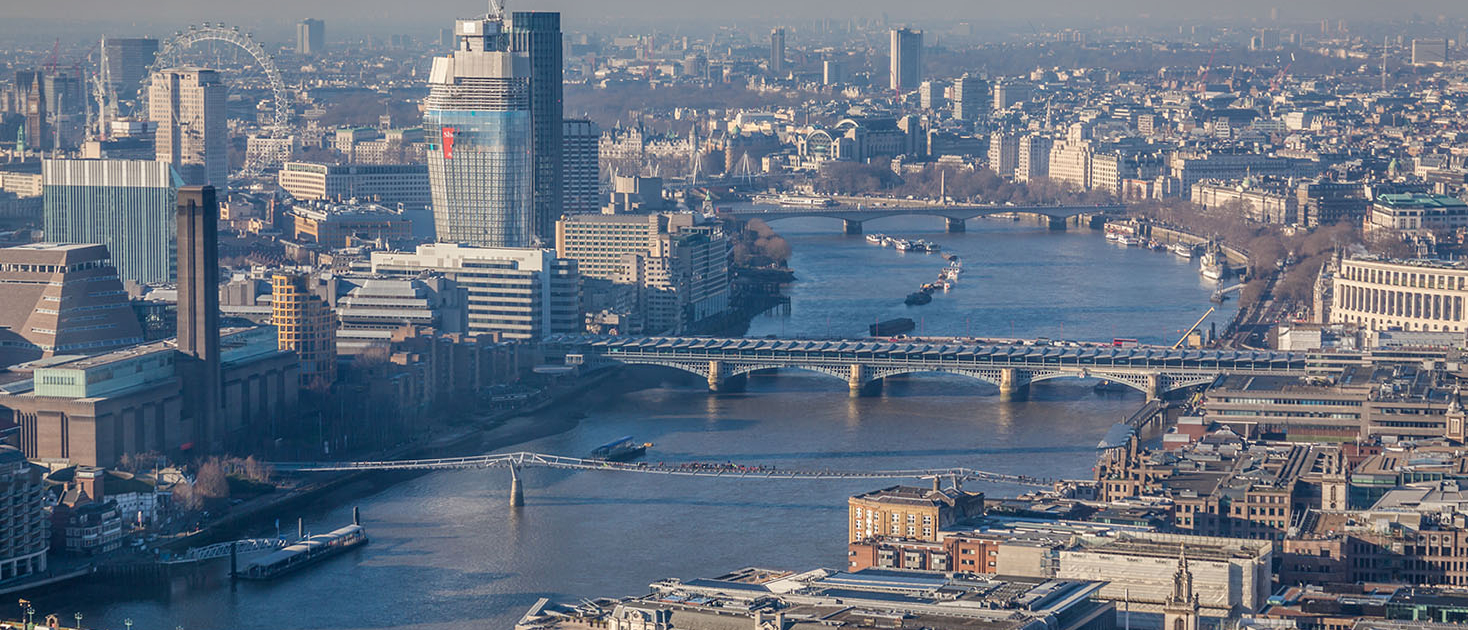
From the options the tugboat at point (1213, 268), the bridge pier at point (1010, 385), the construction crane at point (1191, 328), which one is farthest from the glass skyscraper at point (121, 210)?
the tugboat at point (1213, 268)

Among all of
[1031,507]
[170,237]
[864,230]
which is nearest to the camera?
[1031,507]

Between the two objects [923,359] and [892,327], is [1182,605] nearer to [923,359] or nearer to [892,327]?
[923,359]

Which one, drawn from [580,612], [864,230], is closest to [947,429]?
[580,612]

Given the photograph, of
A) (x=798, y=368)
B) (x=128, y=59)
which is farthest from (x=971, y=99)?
(x=798, y=368)

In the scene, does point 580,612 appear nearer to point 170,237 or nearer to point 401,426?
point 401,426

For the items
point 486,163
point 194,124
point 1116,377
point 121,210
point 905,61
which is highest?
point 905,61

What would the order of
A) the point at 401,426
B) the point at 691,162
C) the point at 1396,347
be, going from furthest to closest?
the point at 691,162 → the point at 1396,347 → the point at 401,426

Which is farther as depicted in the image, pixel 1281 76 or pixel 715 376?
pixel 1281 76
